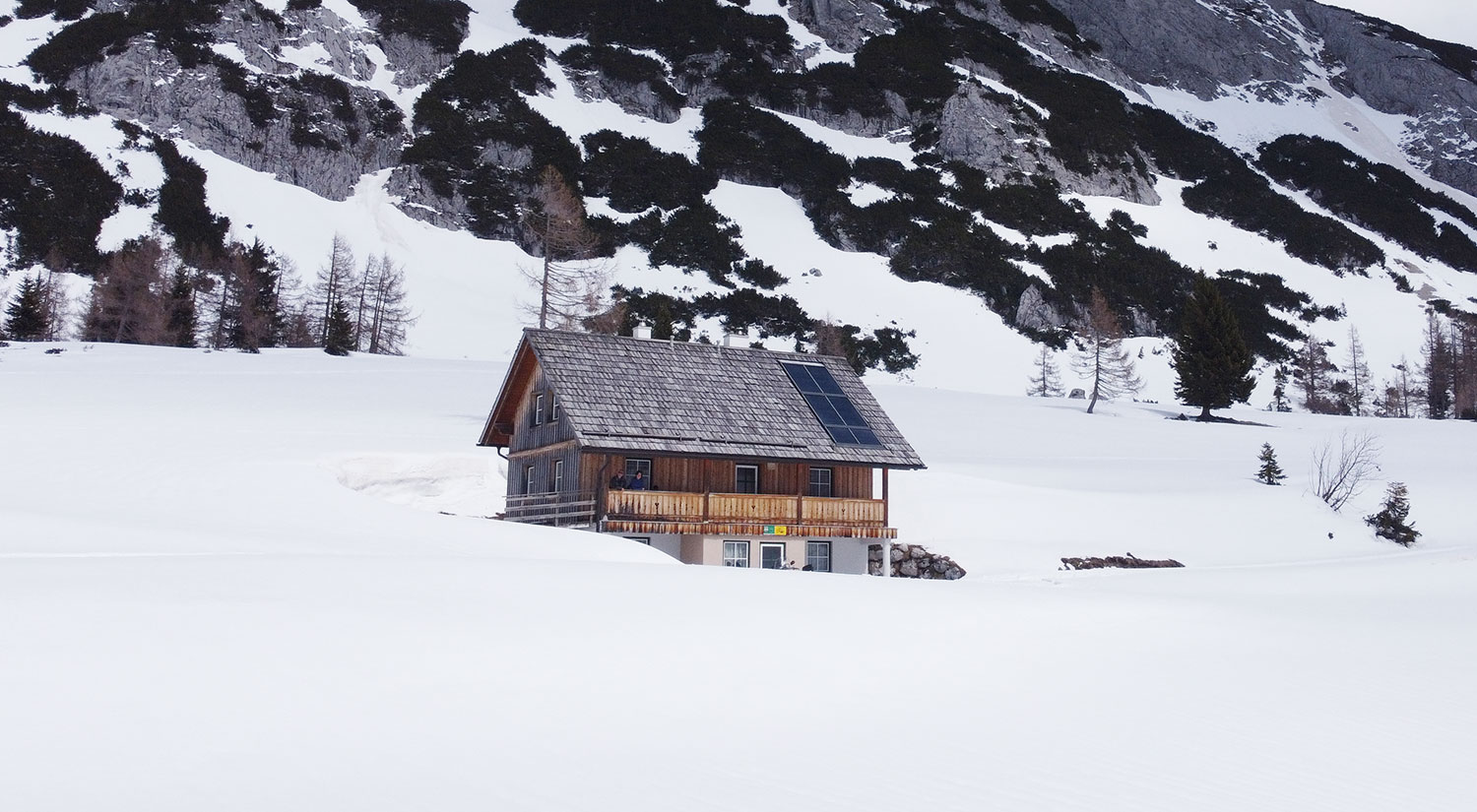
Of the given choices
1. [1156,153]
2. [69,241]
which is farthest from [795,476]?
[1156,153]

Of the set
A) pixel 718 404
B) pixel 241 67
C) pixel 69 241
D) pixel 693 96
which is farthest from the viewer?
pixel 693 96

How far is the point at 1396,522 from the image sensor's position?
120ft

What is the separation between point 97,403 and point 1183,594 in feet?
109

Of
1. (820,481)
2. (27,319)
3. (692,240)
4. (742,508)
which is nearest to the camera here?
(742,508)

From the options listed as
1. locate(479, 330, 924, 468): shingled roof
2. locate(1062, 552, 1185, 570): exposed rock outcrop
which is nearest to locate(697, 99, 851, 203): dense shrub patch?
locate(479, 330, 924, 468): shingled roof

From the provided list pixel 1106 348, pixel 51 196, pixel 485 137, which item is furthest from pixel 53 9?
pixel 1106 348

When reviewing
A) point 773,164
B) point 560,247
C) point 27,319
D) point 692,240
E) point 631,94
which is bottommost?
point 27,319

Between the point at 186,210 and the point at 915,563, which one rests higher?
the point at 186,210

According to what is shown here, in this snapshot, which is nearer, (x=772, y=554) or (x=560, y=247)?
(x=772, y=554)

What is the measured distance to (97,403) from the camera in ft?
122

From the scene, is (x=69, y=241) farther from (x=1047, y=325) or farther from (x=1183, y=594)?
(x=1183, y=594)

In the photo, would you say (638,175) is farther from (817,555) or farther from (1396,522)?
(817,555)

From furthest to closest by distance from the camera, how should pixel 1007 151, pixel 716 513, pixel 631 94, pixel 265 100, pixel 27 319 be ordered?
1. pixel 631 94
2. pixel 1007 151
3. pixel 265 100
4. pixel 27 319
5. pixel 716 513

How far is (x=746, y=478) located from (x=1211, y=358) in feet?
131
